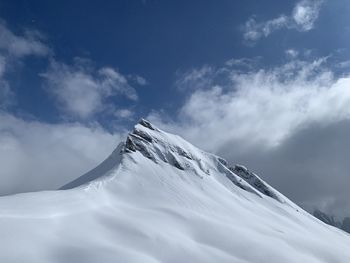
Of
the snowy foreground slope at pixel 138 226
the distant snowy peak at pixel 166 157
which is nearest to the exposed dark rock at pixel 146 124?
the distant snowy peak at pixel 166 157

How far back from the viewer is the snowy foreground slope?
103 ft

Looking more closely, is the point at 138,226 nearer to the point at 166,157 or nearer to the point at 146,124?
Result: the point at 166,157

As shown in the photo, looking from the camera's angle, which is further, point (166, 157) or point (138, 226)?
point (166, 157)

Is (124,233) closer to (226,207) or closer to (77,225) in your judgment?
(77,225)

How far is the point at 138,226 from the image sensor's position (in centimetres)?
4119

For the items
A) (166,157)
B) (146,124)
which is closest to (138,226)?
(166,157)

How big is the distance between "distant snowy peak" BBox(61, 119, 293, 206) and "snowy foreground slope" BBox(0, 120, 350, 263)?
16.8ft

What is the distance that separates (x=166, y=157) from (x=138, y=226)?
2286 inches

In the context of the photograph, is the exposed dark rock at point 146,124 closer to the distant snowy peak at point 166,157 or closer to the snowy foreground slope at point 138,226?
the distant snowy peak at point 166,157

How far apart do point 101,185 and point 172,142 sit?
177 feet

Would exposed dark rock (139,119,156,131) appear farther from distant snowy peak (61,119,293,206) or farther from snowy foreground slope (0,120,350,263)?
snowy foreground slope (0,120,350,263)

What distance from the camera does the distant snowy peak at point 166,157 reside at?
90.5 meters

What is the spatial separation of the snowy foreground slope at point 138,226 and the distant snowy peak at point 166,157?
5112mm

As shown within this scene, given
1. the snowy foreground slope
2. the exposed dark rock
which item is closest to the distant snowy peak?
the exposed dark rock
